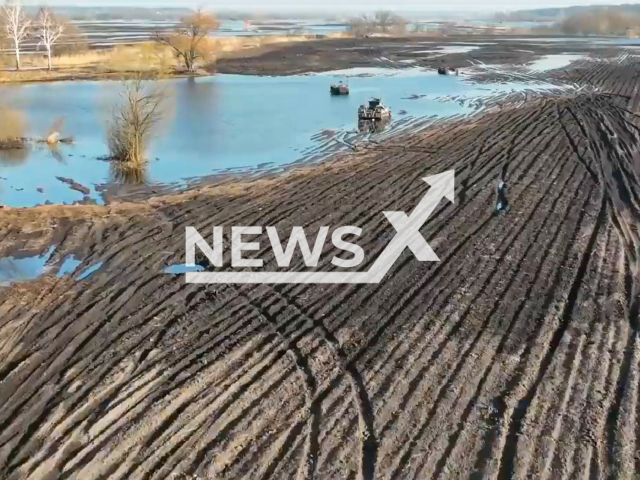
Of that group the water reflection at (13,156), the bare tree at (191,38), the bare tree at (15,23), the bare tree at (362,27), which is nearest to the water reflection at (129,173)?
the water reflection at (13,156)

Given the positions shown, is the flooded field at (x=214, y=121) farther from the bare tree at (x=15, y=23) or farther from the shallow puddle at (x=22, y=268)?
the bare tree at (x=15, y=23)

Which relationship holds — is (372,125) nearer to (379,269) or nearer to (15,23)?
(379,269)

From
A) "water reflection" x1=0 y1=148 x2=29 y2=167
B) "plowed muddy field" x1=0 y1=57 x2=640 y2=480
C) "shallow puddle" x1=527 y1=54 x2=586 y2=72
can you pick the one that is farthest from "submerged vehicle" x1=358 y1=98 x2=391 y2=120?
"shallow puddle" x1=527 y1=54 x2=586 y2=72

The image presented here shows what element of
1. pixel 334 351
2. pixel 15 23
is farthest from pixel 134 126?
pixel 15 23

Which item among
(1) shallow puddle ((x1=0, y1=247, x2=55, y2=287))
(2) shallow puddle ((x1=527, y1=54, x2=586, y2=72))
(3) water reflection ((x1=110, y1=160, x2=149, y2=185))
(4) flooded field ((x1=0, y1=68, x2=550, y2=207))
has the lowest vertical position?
(1) shallow puddle ((x1=0, y1=247, x2=55, y2=287))

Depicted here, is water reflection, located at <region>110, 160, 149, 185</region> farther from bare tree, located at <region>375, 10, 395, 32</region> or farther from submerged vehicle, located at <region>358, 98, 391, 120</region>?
bare tree, located at <region>375, 10, 395, 32</region>

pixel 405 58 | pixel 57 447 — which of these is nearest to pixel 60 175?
pixel 57 447
